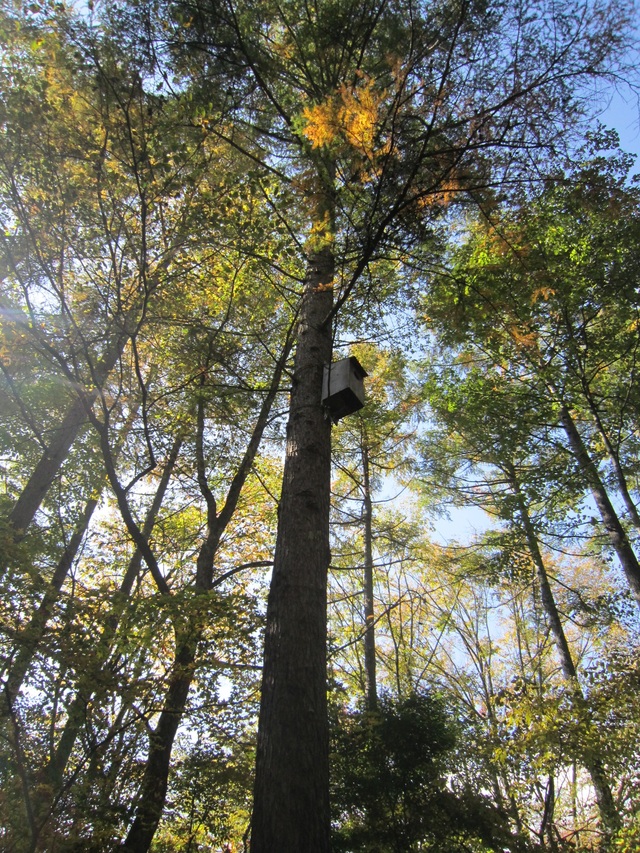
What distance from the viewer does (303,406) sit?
324cm

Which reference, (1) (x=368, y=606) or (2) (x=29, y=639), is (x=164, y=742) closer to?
(2) (x=29, y=639)

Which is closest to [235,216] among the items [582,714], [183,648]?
[183,648]

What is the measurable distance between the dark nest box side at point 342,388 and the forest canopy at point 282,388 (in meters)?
0.12

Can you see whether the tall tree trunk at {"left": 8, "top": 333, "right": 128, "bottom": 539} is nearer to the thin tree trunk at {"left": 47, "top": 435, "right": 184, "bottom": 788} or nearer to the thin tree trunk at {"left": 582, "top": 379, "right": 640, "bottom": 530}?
the thin tree trunk at {"left": 47, "top": 435, "right": 184, "bottom": 788}

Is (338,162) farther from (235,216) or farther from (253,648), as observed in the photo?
(253,648)

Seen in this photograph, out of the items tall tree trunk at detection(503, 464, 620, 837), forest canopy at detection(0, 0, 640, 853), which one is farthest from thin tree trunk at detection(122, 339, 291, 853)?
tall tree trunk at detection(503, 464, 620, 837)

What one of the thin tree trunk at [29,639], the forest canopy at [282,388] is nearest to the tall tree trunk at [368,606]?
the forest canopy at [282,388]

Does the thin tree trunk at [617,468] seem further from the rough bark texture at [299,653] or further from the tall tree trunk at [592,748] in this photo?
the rough bark texture at [299,653]

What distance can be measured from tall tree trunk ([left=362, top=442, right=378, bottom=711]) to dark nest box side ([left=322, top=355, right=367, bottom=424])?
4.87 m

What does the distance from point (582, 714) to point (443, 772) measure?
180 cm

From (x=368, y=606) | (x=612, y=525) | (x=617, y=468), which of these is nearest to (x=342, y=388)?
(x=617, y=468)

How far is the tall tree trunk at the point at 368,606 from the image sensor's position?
22.2 ft

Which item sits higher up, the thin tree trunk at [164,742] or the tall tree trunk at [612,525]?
the tall tree trunk at [612,525]

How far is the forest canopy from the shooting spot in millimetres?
3262
